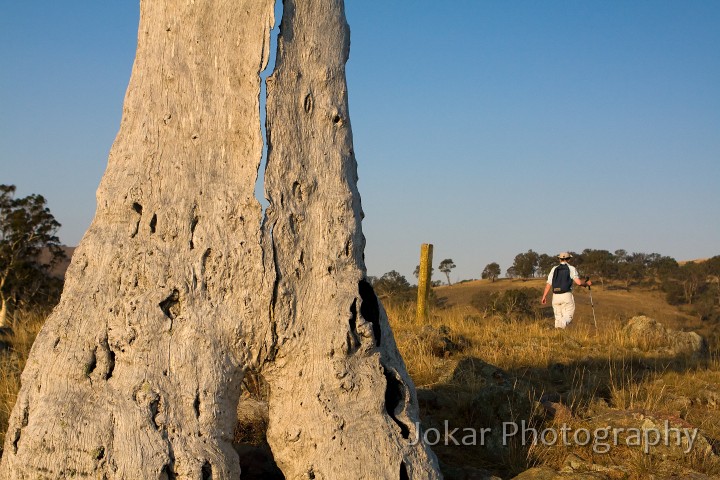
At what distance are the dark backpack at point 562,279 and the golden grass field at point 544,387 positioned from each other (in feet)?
3.54

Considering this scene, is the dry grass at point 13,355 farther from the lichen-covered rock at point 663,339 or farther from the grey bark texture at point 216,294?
the lichen-covered rock at point 663,339

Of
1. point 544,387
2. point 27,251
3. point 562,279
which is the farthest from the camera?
point 27,251

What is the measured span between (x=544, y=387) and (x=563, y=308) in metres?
5.59

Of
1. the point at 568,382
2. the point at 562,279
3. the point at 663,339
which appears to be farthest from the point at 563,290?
the point at 568,382

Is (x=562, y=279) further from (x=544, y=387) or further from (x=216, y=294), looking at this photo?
(x=216, y=294)

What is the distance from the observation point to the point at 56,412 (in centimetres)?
356

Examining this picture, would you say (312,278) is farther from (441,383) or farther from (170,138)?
(441,383)

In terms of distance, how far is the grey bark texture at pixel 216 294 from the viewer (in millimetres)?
3602

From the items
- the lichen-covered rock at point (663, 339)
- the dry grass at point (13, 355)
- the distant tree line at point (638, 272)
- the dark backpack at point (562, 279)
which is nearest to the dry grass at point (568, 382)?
the lichen-covered rock at point (663, 339)

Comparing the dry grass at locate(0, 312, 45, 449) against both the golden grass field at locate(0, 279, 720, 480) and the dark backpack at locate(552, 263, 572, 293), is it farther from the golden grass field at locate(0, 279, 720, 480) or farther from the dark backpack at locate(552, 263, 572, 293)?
the dark backpack at locate(552, 263, 572, 293)

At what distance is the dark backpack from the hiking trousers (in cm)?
10

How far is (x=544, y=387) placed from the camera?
7332 mm

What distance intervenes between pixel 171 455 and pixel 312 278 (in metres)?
1.27

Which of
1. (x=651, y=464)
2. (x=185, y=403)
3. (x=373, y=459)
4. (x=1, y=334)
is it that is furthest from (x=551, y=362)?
(x=1, y=334)
